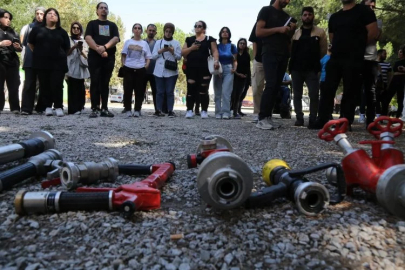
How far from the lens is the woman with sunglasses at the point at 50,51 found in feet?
19.6

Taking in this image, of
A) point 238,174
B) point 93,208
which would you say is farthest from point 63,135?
point 238,174

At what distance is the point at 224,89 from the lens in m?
7.30

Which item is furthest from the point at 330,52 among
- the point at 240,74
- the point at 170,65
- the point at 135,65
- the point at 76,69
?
the point at 76,69

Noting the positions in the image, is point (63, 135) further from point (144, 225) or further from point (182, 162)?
point (144, 225)

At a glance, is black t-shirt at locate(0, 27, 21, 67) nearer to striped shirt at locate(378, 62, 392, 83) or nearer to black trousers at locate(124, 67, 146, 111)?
black trousers at locate(124, 67, 146, 111)

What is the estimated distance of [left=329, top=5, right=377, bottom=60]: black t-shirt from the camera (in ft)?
14.3

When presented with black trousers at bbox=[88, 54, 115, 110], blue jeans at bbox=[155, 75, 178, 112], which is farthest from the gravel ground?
blue jeans at bbox=[155, 75, 178, 112]

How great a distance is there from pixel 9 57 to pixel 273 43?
500cm

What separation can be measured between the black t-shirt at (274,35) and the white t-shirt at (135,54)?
9.84ft

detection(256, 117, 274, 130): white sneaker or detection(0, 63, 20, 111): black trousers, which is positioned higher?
detection(0, 63, 20, 111): black trousers

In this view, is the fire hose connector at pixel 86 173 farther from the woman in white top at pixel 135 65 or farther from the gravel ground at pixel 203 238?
the woman in white top at pixel 135 65

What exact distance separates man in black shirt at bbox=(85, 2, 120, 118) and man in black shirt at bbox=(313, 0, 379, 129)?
3.73 m

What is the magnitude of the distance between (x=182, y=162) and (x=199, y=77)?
14.9ft

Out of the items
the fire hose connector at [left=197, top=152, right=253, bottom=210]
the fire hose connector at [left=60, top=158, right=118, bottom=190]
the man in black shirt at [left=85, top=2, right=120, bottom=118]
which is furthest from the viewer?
the man in black shirt at [left=85, top=2, right=120, bottom=118]
